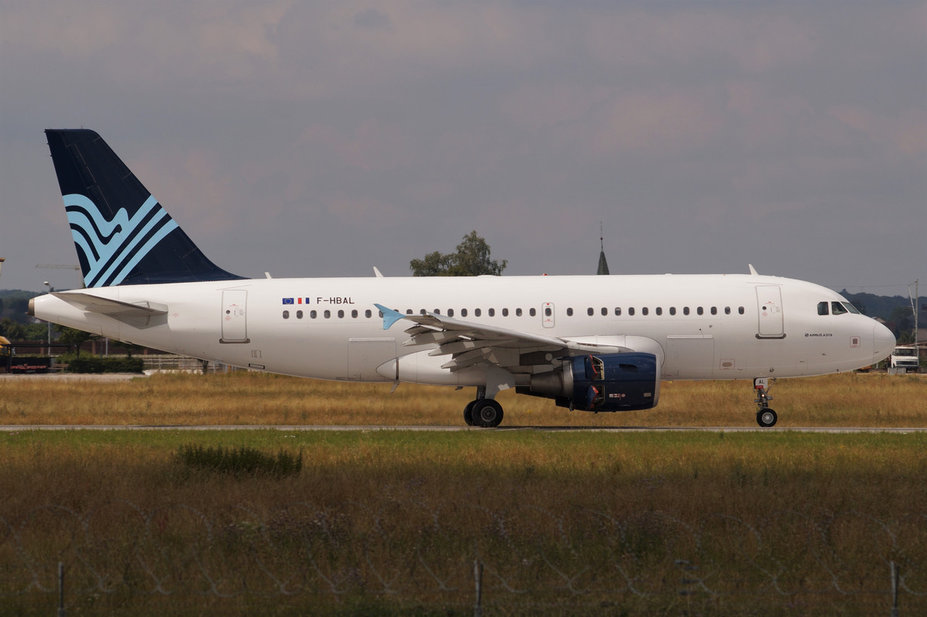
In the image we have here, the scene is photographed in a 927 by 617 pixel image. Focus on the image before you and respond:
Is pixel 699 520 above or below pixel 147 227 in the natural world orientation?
below

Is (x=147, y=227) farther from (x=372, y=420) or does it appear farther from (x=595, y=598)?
(x=595, y=598)

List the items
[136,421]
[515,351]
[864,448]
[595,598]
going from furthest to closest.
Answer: [136,421] < [515,351] < [864,448] < [595,598]

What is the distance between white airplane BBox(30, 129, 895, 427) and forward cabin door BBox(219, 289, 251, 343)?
0.03m

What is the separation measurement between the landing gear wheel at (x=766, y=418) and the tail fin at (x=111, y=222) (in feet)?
49.6

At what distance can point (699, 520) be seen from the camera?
51.5ft

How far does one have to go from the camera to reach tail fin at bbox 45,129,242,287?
103 ft

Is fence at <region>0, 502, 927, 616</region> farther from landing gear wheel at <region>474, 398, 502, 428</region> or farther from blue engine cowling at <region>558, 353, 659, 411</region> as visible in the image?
landing gear wheel at <region>474, 398, 502, 428</region>

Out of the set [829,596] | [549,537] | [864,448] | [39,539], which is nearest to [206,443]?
[39,539]

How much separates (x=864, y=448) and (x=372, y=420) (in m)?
14.5

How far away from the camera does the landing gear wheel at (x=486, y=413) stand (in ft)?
96.2

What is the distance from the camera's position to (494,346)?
28.4m

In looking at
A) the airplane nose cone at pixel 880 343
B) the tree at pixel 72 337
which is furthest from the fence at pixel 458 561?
the tree at pixel 72 337

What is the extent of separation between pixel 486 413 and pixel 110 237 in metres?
11.6

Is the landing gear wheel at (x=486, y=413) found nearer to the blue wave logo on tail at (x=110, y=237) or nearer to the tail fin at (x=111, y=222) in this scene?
the tail fin at (x=111, y=222)
